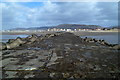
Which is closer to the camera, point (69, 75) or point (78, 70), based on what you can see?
point (69, 75)

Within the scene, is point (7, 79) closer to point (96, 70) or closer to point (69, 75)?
point (69, 75)

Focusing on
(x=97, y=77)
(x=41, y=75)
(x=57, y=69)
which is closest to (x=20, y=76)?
(x=41, y=75)

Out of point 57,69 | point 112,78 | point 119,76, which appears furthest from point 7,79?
point 119,76

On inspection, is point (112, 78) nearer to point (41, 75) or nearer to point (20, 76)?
point (41, 75)

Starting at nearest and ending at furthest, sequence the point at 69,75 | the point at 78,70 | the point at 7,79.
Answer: the point at 7,79 < the point at 69,75 < the point at 78,70

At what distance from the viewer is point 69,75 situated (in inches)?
93.2

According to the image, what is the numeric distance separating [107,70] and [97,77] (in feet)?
1.64

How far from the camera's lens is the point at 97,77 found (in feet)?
7.59

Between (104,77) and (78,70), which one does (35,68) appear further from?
(104,77)

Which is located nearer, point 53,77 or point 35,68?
point 53,77

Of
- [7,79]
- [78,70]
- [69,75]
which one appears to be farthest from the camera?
[78,70]

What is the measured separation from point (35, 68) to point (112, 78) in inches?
59.3

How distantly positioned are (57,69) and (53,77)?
41 centimetres

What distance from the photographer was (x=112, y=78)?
7.48ft
